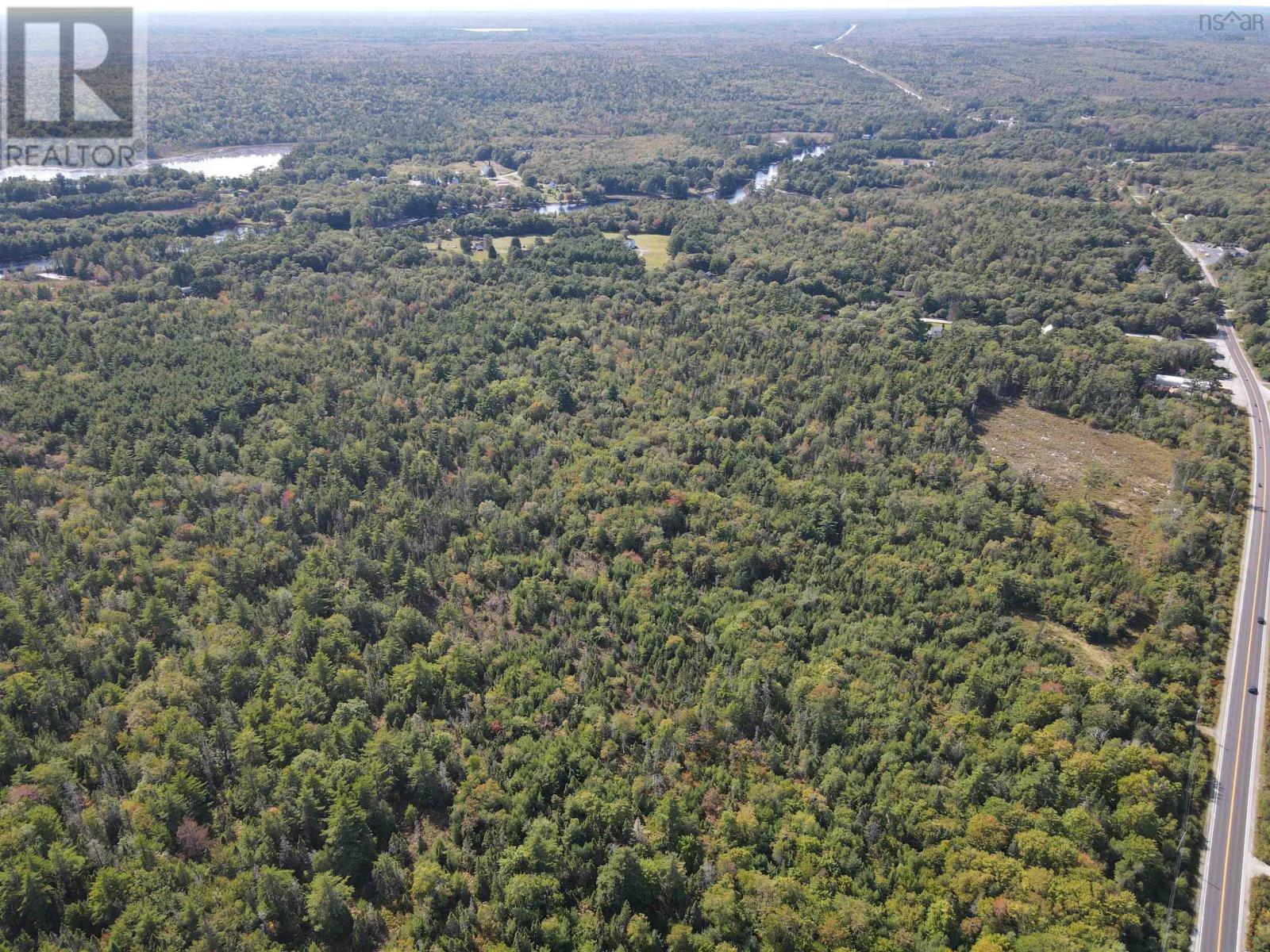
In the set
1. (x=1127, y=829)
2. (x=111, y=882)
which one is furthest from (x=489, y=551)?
(x=1127, y=829)

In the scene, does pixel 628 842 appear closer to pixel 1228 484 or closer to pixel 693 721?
pixel 693 721

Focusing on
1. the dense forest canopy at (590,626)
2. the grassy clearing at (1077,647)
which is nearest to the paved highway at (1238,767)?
the dense forest canopy at (590,626)

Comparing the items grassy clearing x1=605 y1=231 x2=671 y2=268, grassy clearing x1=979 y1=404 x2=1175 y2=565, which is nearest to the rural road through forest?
grassy clearing x1=979 y1=404 x2=1175 y2=565

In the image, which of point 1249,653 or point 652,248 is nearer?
point 1249,653

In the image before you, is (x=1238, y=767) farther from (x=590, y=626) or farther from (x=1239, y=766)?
(x=590, y=626)

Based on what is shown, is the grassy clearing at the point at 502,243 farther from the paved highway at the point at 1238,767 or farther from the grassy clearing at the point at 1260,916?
the grassy clearing at the point at 1260,916

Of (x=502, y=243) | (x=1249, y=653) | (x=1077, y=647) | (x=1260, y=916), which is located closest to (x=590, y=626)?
(x=1077, y=647)
